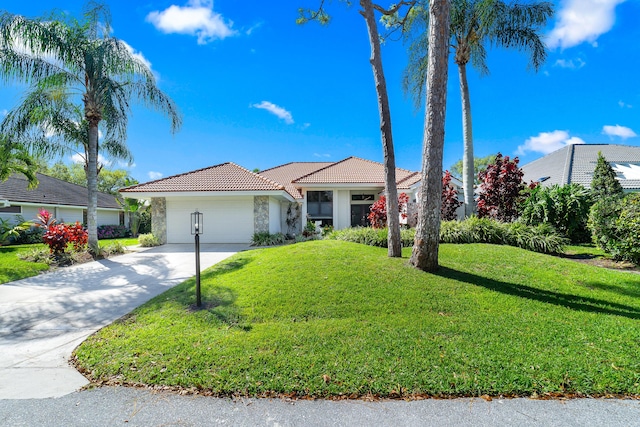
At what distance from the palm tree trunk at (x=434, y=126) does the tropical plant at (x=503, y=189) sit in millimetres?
7227

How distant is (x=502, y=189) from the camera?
38.1ft

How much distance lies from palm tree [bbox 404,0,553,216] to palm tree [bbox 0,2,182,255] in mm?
10970

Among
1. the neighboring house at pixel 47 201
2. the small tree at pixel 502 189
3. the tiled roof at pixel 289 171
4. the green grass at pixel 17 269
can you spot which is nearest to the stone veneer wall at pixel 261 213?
the tiled roof at pixel 289 171

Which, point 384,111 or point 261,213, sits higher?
point 384,111

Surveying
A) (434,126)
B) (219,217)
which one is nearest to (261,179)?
(219,217)

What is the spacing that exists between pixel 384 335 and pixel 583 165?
22.9 meters

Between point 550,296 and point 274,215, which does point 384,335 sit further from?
point 274,215

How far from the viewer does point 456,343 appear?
3611 millimetres

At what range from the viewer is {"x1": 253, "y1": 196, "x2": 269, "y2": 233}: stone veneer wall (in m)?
14.5

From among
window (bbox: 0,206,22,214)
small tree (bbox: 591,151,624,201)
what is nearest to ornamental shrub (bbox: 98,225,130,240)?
window (bbox: 0,206,22,214)

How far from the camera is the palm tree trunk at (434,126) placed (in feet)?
18.9

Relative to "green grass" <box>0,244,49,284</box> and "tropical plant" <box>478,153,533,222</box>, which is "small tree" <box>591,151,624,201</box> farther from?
"green grass" <box>0,244,49,284</box>

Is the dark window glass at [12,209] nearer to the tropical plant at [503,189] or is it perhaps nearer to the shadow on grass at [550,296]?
the shadow on grass at [550,296]

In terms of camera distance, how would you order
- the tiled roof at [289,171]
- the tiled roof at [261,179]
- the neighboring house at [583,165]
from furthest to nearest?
1. the tiled roof at [289,171]
2. the neighboring house at [583,165]
3. the tiled roof at [261,179]
